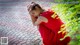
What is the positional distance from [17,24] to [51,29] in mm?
1286

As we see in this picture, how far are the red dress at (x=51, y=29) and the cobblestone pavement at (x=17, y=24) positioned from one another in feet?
3.05

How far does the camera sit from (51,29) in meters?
1.92

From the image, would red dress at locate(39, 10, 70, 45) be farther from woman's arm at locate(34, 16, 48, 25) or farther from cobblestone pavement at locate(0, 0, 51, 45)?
cobblestone pavement at locate(0, 0, 51, 45)

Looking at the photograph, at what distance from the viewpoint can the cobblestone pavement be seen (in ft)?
9.91

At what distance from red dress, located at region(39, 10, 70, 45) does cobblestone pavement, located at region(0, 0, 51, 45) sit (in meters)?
0.93

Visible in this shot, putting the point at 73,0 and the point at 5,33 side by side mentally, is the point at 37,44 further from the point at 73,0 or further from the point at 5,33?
the point at 73,0

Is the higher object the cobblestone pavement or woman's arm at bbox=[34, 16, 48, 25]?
woman's arm at bbox=[34, 16, 48, 25]

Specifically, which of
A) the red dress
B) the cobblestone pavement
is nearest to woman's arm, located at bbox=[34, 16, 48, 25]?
the red dress

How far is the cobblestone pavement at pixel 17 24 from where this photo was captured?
9.91 ft

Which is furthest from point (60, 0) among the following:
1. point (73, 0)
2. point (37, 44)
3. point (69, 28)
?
point (37, 44)

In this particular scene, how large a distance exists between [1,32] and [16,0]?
56 cm

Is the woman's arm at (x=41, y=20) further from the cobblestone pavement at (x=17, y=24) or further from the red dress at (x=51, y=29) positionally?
the cobblestone pavement at (x=17, y=24)

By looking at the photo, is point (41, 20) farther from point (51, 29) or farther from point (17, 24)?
point (17, 24)

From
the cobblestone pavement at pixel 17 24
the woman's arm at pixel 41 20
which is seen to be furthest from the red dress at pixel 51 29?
the cobblestone pavement at pixel 17 24
